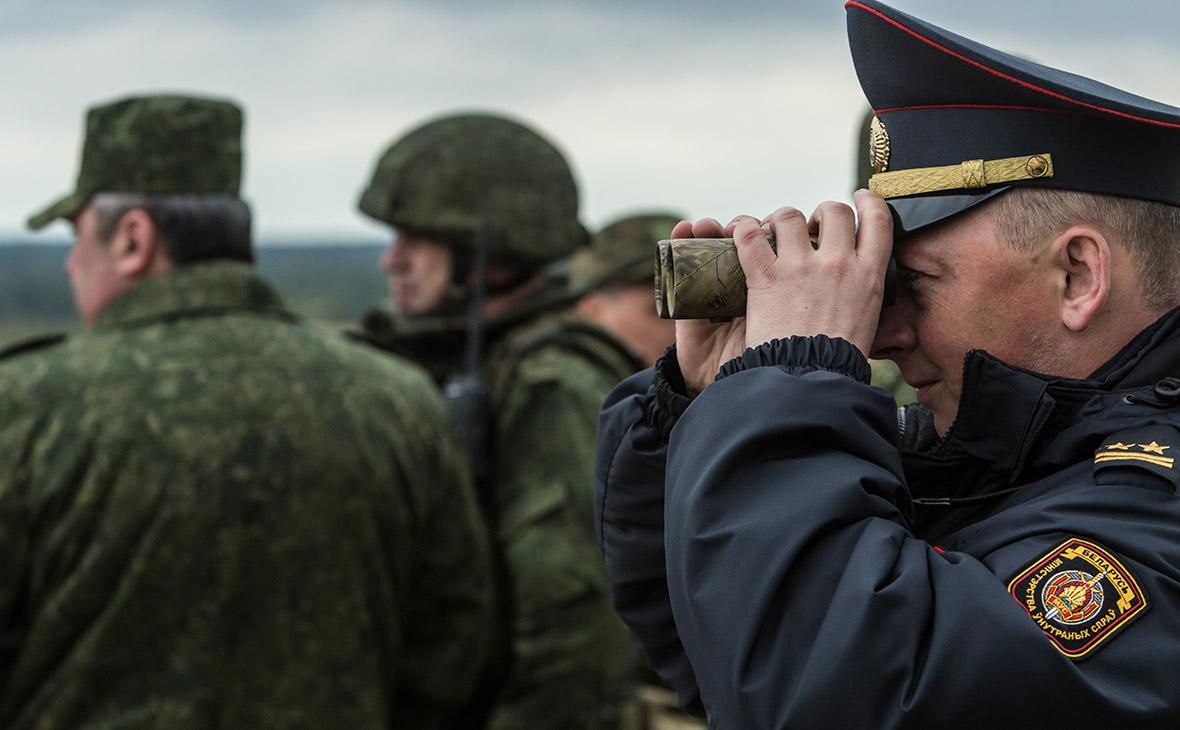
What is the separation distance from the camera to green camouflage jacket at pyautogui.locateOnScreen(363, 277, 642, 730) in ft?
14.5

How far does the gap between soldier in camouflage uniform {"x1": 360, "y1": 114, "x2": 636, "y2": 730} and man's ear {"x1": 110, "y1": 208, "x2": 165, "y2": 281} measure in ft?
2.15

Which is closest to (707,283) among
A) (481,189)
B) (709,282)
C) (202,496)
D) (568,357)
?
(709,282)

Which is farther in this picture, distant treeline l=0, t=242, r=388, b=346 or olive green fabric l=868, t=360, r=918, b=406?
distant treeline l=0, t=242, r=388, b=346

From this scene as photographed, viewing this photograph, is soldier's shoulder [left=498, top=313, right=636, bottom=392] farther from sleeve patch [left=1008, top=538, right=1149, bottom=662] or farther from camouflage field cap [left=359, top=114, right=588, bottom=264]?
sleeve patch [left=1008, top=538, right=1149, bottom=662]

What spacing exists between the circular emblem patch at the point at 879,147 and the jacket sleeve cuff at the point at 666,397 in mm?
365

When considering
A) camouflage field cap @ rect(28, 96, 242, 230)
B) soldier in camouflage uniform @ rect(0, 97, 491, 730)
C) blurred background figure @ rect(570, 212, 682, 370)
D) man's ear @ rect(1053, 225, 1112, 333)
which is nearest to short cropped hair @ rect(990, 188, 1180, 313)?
man's ear @ rect(1053, 225, 1112, 333)

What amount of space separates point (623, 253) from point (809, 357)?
4.88 m

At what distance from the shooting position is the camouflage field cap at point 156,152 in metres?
4.01

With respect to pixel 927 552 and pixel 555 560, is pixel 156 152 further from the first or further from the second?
pixel 927 552

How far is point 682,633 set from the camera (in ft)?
5.75

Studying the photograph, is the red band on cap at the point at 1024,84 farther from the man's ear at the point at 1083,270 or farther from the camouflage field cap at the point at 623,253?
the camouflage field cap at the point at 623,253

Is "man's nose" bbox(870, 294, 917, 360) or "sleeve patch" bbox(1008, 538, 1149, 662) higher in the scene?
"man's nose" bbox(870, 294, 917, 360)

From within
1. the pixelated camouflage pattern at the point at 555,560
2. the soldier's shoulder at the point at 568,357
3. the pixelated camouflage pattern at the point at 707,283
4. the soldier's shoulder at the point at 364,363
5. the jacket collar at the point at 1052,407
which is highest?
the pixelated camouflage pattern at the point at 707,283

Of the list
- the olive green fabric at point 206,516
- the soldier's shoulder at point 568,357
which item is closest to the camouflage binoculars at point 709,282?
the olive green fabric at point 206,516
